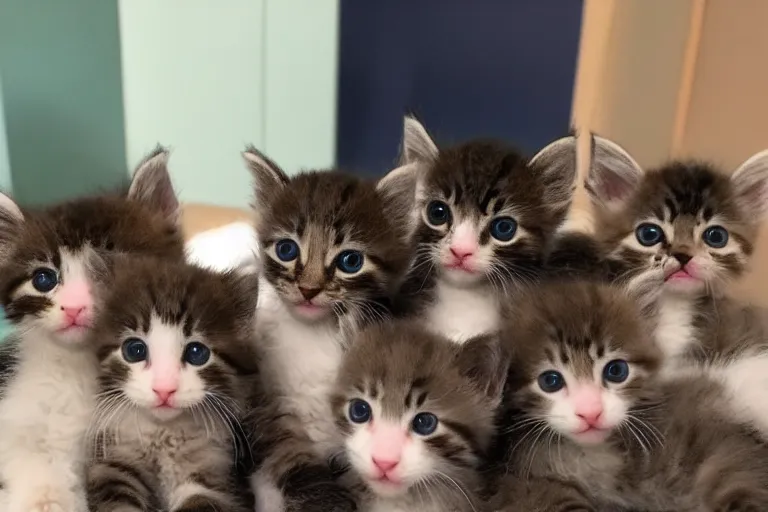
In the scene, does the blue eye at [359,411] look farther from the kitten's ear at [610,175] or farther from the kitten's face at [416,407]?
the kitten's ear at [610,175]

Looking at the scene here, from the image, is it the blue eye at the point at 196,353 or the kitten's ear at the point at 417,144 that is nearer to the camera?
the blue eye at the point at 196,353

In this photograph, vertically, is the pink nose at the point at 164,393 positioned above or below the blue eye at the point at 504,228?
below

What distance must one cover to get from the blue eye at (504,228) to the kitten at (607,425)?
209 millimetres

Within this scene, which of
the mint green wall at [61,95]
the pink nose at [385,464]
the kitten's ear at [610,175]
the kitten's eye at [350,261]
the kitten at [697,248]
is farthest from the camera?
the mint green wall at [61,95]

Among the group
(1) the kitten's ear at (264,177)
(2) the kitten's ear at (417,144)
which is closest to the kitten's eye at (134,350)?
(1) the kitten's ear at (264,177)

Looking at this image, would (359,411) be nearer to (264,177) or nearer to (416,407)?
(416,407)

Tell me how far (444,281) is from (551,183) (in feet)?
0.80

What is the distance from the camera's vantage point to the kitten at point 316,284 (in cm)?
112

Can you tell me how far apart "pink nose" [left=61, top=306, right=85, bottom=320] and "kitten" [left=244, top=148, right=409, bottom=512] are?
261 millimetres

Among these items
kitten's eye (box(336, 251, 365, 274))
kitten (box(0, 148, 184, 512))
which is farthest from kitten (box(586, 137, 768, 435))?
kitten (box(0, 148, 184, 512))

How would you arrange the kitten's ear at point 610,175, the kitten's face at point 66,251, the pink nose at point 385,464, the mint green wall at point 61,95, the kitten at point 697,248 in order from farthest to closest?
the mint green wall at point 61,95
the kitten's ear at point 610,175
the kitten at point 697,248
the kitten's face at point 66,251
the pink nose at point 385,464

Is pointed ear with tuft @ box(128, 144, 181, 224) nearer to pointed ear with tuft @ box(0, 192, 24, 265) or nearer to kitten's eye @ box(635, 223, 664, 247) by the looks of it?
pointed ear with tuft @ box(0, 192, 24, 265)

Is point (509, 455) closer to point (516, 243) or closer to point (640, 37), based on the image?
point (516, 243)

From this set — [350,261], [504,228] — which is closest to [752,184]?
[504,228]
